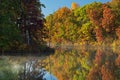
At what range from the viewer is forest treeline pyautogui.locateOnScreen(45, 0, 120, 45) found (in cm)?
7562

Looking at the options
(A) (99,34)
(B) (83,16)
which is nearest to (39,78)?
(A) (99,34)

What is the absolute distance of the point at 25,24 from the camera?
41438 mm

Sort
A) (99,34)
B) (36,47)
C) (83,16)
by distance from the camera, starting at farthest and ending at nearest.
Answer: (83,16)
(99,34)
(36,47)

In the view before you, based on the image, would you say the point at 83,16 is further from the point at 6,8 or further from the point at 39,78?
the point at 39,78

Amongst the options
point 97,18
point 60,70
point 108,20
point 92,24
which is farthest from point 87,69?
point 97,18

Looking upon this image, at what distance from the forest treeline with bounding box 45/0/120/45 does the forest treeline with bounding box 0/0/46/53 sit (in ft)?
104

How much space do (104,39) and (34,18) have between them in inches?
1433

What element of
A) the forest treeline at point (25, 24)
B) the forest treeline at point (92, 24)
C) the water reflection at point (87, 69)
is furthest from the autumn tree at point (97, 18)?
the water reflection at point (87, 69)

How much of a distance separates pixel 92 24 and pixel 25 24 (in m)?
38.6

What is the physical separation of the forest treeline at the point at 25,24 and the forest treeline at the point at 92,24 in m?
31.7

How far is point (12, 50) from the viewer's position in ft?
119

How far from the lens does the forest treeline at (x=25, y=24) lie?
105 ft

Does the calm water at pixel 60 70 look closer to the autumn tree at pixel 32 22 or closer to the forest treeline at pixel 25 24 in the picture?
the forest treeline at pixel 25 24

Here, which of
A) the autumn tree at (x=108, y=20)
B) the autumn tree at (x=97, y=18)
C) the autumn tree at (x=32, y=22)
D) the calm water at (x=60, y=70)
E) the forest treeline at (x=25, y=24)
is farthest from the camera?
the autumn tree at (x=97, y=18)
